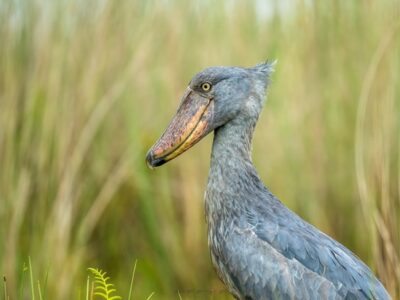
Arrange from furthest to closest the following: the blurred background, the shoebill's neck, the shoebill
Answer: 1. the blurred background
2. the shoebill's neck
3. the shoebill

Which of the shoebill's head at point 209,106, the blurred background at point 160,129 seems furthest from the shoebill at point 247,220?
the blurred background at point 160,129

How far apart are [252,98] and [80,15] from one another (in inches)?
70.3

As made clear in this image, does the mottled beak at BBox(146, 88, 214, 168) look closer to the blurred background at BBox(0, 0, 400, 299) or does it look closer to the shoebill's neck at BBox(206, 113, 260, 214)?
the shoebill's neck at BBox(206, 113, 260, 214)

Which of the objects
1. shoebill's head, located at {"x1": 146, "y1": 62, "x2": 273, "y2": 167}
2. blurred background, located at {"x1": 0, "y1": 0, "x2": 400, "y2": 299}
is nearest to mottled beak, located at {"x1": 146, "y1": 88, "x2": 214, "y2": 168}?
shoebill's head, located at {"x1": 146, "y1": 62, "x2": 273, "y2": 167}

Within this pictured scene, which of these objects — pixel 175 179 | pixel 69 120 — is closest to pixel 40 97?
pixel 69 120

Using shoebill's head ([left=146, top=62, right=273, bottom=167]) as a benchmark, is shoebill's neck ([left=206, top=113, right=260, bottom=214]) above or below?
below

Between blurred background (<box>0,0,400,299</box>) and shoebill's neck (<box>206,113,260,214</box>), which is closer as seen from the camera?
shoebill's neck (<box>206,113,260,214</box>)

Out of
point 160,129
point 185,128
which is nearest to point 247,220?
point 185,128

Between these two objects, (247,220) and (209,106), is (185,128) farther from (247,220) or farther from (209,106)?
(247,220)

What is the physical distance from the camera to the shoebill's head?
4793 millimetres

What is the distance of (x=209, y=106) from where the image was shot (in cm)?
484

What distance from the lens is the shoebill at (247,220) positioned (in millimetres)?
4375

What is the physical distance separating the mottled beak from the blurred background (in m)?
1.22

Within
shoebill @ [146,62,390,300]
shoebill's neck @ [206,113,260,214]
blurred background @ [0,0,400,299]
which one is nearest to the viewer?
shoebill @ [146,62,390,300]
